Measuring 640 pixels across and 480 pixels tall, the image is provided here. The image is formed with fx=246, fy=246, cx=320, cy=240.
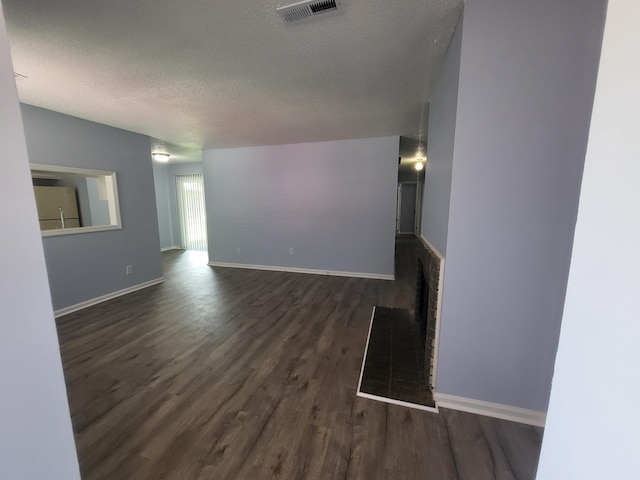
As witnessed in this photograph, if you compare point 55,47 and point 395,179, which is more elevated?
point 55,47

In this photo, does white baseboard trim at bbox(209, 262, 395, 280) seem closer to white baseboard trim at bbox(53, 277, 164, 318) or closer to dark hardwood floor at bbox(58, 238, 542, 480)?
white baseboard trim at bbox(53, 277, 164, 318)

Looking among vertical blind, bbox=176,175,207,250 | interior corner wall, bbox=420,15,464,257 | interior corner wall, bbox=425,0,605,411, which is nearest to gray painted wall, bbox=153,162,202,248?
vertical blind, bbox=176,175,207,250

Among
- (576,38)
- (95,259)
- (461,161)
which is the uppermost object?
(576,38)

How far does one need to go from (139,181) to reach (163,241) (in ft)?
13.1

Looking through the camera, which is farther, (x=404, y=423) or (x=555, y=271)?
(x=404, y=423)

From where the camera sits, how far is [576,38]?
128 cm

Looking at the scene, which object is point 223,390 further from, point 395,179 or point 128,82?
point 395,179

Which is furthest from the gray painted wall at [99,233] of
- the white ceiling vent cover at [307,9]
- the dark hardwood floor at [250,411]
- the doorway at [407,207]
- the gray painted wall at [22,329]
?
the doorway at [407,207]

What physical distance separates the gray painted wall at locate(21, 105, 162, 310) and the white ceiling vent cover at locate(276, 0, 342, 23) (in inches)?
134

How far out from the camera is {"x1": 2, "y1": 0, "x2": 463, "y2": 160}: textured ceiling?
4.87ft

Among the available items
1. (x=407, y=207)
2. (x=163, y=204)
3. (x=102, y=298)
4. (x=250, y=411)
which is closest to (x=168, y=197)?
(x=163, y=204)

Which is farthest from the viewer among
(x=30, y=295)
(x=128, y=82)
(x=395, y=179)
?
(x=395, y=179)

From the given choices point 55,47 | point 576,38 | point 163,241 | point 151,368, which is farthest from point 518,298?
point 163,241

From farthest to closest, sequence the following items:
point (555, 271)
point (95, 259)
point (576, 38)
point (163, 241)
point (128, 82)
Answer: point (163, 241)
point (95, 259)
point (128, 82)
point (555, 271)
point (576, 38)
